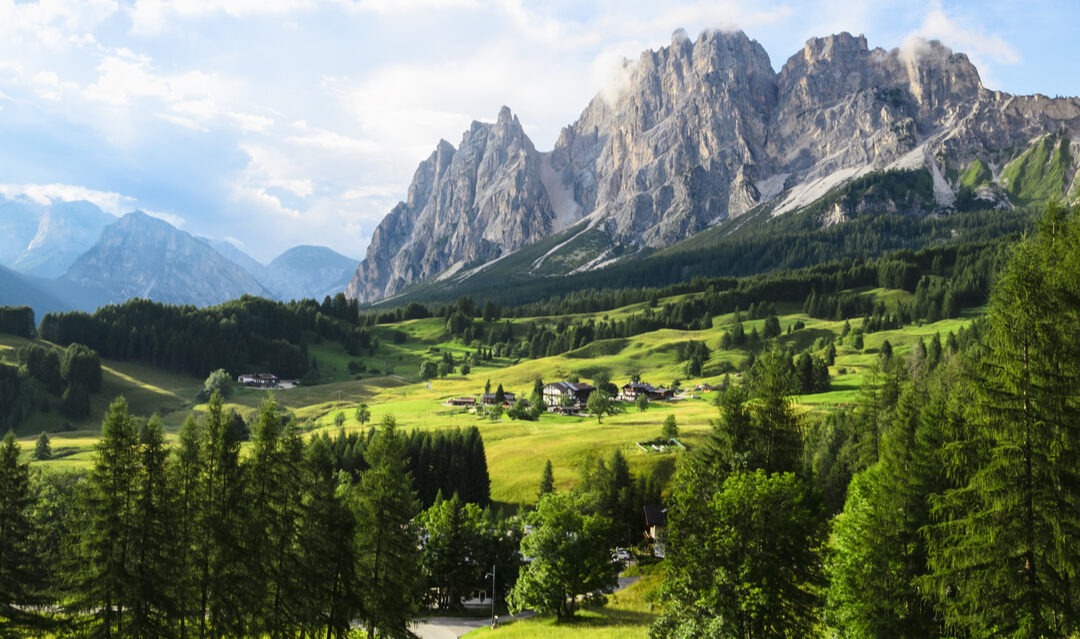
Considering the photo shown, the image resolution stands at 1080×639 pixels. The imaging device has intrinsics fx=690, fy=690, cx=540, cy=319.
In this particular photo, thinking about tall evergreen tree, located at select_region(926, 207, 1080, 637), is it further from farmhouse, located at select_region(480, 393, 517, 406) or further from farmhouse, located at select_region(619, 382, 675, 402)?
farmhouse, located at select_region(619, 382, 675, 402)

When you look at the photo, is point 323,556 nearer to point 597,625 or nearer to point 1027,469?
point 597,625

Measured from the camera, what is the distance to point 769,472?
144 feet

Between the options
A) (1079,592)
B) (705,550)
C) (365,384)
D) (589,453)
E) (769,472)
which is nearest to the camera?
(1079,592)

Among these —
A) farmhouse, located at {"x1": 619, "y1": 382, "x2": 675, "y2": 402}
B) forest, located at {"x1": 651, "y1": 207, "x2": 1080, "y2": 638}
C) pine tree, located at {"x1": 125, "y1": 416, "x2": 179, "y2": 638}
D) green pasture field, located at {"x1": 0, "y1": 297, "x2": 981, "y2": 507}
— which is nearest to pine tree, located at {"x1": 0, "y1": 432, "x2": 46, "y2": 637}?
pine tree, located at {"x1": 125, "y1": 416, "x2": 179, "y2": 638}

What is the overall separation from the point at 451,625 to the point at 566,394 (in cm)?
10828

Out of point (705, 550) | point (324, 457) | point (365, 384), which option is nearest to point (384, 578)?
point (324, 457)

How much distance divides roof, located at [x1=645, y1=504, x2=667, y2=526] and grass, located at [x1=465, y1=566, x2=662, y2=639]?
19933 mm

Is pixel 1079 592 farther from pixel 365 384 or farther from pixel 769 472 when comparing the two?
pixel 365 384

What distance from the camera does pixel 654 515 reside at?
85812mm

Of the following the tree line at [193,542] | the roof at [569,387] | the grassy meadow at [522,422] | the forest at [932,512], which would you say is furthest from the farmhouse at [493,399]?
the tree line at [193,542]

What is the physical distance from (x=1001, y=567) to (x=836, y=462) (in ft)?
218

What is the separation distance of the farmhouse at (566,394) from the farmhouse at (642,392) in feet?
29.0

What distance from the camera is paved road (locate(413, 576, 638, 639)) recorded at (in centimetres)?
5909

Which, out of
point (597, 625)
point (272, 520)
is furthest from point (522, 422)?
point (272, 520)
